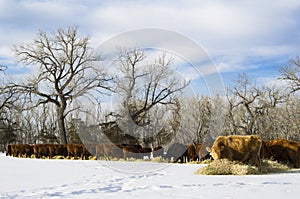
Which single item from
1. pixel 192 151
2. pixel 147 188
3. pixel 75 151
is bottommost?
pixel 147 188

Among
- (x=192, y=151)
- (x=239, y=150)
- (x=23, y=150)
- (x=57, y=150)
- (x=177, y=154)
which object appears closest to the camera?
(x=239, y=150)

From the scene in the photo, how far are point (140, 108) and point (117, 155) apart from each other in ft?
19.7

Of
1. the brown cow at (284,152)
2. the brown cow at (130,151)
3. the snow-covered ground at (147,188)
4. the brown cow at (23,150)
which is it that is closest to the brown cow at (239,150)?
the brown cow at (284,152)

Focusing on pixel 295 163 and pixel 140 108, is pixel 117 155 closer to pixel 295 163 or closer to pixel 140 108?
pixel 140 108

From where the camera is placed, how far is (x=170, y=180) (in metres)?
8.92

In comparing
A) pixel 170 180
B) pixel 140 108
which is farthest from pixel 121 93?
pixel 170 180

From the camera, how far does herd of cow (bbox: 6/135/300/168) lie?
36.2ft

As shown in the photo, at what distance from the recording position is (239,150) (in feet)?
36.1

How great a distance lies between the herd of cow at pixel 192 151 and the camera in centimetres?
1102

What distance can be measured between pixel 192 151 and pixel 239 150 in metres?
7.15

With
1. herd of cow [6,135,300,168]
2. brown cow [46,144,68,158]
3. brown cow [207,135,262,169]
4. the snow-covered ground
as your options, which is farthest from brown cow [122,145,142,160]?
the snow-covered ground

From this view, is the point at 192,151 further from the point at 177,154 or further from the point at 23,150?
the point at 23,150

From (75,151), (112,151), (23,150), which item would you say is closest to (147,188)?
(112,151)

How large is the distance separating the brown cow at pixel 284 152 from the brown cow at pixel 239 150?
1860 millimetres
